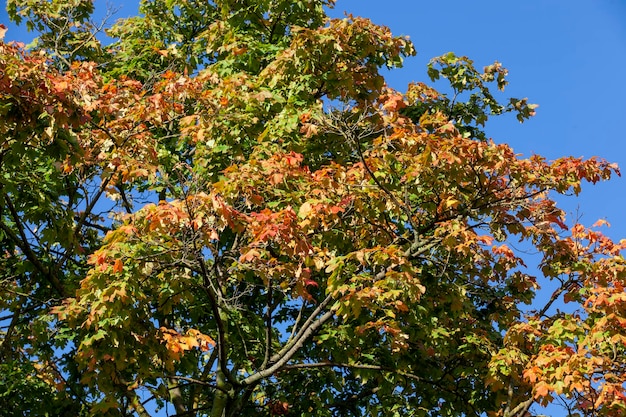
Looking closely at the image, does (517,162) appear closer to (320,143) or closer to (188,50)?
(320,143)

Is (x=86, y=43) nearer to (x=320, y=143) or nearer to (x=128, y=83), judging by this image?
(x=128, y=83)

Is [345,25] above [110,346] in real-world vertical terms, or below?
above

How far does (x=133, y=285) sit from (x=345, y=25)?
5073 mm

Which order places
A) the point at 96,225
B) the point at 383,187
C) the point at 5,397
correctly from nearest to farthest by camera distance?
the point at 383,187
the point at 5,397
the point at 96,225

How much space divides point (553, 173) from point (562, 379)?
2643 millimetres

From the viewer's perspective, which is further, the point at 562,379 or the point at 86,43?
the point at 86,43

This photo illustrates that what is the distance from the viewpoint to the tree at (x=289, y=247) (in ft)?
27.5

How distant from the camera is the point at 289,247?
27.0 feet

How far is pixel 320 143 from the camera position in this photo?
1114 centimetres

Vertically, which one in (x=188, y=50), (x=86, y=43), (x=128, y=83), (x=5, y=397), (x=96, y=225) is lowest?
(x=5, y=397)

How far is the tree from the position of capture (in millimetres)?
8383

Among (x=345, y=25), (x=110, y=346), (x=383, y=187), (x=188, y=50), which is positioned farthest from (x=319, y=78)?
(x=110, y=346)

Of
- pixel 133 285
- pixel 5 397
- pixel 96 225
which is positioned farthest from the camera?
pixel 96 225

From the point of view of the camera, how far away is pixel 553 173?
975cm
